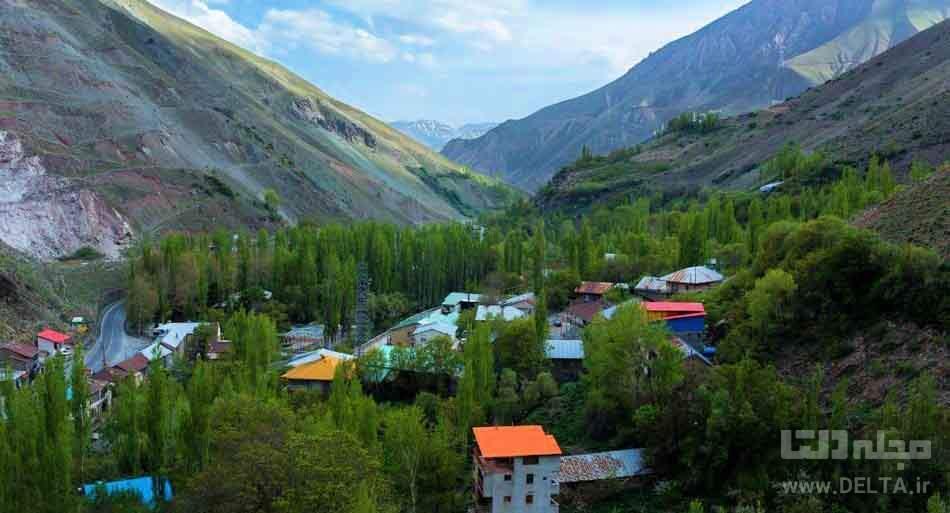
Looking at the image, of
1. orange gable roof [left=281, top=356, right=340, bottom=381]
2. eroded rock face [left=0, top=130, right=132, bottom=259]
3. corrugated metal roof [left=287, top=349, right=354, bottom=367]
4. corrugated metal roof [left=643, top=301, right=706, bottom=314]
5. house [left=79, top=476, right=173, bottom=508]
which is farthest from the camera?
eroded rock face [left=0, top=130, right=132, bottom=259]

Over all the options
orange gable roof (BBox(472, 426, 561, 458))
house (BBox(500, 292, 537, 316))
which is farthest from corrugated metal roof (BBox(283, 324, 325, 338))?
orange gable roof (BBox(472, 426, 561, 458))

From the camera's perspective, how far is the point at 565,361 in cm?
3719

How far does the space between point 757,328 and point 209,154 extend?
84011 millimetres

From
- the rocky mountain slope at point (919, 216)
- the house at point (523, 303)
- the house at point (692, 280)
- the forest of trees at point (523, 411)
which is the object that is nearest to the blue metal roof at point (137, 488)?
the forest of trees at point (523, 411)

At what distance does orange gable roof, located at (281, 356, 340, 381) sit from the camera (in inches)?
1419

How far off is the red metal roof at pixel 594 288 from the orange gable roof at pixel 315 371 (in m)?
19.4

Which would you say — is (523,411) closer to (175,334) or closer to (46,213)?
(175,334)

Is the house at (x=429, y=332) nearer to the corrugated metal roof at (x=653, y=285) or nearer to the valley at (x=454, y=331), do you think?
the valley at (x=454, y=331)

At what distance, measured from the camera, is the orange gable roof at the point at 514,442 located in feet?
77.3

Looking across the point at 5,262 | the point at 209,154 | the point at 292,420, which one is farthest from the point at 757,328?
the point at 209,154

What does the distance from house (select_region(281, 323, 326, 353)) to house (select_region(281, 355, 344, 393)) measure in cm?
912

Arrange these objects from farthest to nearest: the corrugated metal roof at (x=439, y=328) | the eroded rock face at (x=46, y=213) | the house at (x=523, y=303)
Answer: the eroded rock face at (x=46, y=213) → the house at (x=523, y=303) → the corrugated metal roof at (x=439, y=328)

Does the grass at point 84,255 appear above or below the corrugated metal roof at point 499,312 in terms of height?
above

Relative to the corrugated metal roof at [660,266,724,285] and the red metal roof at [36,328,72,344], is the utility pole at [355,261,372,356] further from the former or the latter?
the corrugated metal roof at [660,266,724,285]
